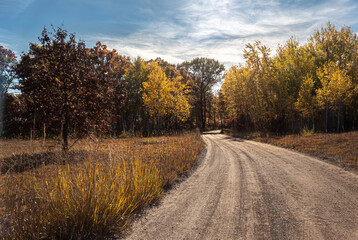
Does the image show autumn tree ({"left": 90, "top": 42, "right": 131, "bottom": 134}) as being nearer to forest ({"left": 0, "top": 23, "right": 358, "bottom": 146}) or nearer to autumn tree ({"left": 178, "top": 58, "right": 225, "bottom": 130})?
forest ({"left": 0, "top": 23, "right": 358, "bottom": 146})

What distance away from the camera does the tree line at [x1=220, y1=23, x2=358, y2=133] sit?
19.5 m

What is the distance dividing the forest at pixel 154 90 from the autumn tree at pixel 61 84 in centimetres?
4

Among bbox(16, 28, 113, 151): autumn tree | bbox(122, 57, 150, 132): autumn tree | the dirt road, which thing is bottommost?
the dirt road

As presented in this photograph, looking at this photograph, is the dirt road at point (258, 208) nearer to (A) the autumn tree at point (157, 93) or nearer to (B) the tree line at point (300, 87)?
(B) the tree line at point (300, 87)

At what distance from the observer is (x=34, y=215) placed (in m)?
2.72

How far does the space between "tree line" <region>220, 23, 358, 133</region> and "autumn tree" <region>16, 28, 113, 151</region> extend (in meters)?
17.5

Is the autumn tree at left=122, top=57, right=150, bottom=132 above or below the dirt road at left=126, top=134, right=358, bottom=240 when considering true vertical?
above

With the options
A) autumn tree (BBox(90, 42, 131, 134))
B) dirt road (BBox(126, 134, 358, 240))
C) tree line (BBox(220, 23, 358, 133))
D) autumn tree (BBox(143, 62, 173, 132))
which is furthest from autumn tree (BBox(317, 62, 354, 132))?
autumn tree (BBox(90, 42, 131, 134))

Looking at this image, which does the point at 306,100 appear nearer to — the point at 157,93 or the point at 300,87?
the point at 300,87

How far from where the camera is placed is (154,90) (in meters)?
25.9

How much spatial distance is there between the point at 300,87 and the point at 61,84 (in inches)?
875

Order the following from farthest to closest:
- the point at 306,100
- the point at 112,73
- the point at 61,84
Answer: the point at 112,73
the point at 306,100
the point at 61,84

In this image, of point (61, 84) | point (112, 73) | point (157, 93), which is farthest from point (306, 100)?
point (112, 73)

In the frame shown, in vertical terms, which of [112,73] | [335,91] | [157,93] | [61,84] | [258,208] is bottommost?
[258,208]
